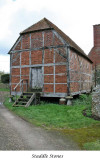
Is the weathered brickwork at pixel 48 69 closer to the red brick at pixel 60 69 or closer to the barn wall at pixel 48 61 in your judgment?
the barn wall at pixel 48 61

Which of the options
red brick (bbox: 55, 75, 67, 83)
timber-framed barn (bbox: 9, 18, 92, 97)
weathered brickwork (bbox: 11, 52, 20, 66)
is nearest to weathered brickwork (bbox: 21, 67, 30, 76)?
timber-framed barn (bbox: 9, 18, 92, 97)

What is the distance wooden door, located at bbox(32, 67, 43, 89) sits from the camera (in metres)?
12.1

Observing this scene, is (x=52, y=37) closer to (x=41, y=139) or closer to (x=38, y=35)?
(x=38, y=35)

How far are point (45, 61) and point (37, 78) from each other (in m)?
1.59

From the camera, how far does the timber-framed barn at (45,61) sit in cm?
1115

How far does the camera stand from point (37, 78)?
1223cm

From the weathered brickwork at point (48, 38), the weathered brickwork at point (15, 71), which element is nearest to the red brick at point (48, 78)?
the weathered brickwork at point (48, 38)

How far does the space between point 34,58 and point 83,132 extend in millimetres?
8416

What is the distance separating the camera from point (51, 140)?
439 cm

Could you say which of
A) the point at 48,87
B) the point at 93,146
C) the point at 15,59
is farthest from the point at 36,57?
the point at 93,146

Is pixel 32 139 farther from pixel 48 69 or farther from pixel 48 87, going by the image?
pixel 48 69

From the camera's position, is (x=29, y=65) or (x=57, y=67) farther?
(x=29, y=65)

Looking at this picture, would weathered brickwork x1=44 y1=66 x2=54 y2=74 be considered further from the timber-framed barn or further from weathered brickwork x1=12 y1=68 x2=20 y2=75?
weathered brickwork x1=12 y1=68 x2=20 y2=75
